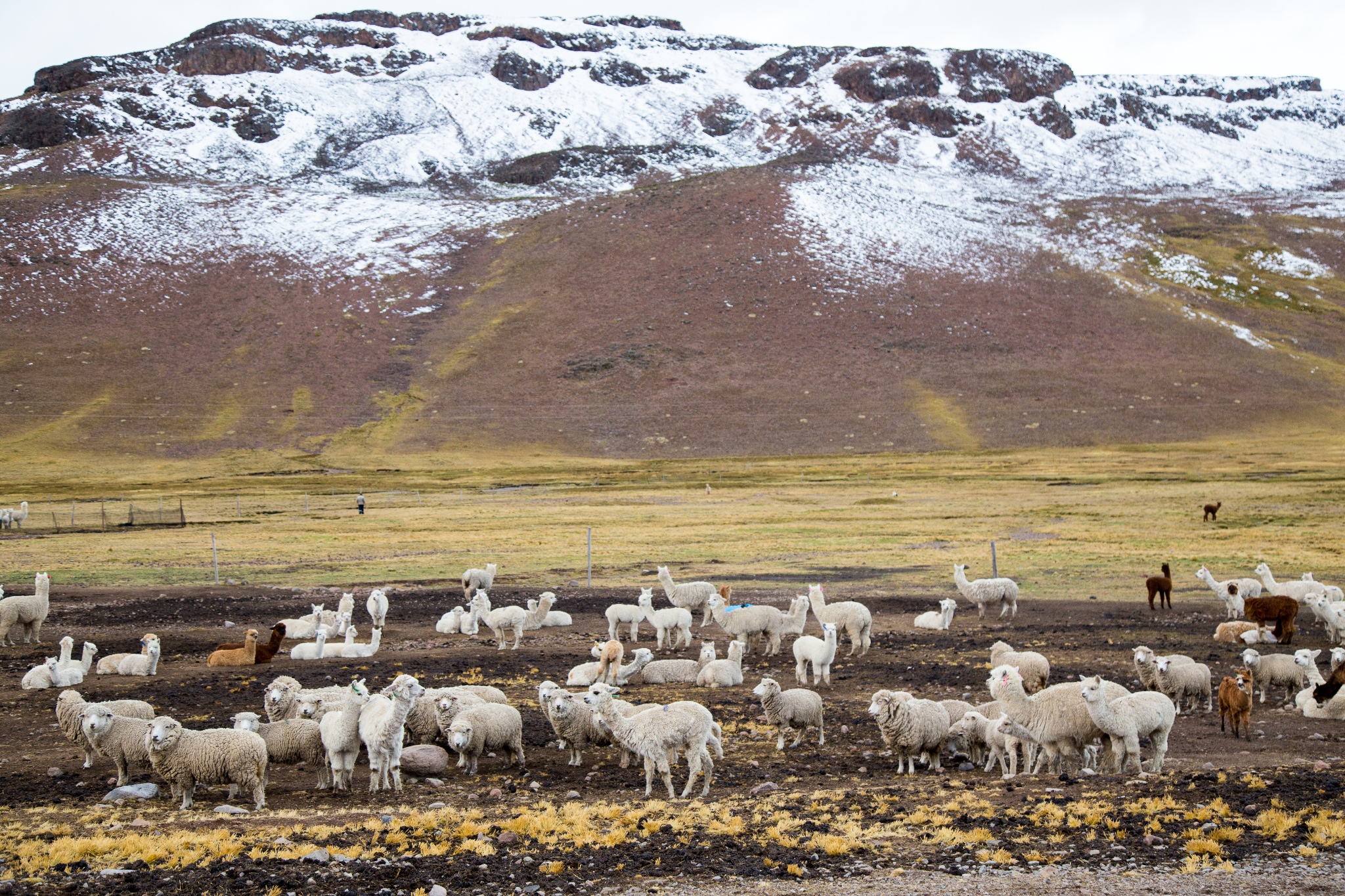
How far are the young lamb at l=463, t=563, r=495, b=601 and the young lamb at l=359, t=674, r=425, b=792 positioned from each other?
15.3 metres

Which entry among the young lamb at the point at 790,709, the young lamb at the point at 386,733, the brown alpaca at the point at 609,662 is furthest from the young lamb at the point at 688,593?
the young lamb at the point at 386,733

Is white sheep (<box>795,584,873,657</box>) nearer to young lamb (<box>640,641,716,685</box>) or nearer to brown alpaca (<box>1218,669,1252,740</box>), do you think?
young lamb (<box>640,641,716,685</box>)

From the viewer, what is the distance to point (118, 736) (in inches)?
495

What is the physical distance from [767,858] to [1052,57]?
213782 mm

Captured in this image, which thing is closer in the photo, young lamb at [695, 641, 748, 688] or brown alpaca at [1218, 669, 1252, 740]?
brown alpaca at [1218, 669, 1252, 740]

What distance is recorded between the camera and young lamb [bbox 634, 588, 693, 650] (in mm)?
21031

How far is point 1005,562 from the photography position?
33719 mm

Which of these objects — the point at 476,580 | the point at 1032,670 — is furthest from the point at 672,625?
the point at 476,580

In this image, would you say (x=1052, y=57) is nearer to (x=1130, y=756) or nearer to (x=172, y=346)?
(x=172, y=346)

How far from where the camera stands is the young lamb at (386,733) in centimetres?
1216

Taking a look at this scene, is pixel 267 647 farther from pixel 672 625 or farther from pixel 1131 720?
pixel 1131 720

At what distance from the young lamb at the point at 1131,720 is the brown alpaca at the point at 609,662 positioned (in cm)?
737

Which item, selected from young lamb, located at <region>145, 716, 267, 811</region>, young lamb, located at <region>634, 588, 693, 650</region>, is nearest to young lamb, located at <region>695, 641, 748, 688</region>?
young lamb, located at <region>634, 588, 693, 650</region>

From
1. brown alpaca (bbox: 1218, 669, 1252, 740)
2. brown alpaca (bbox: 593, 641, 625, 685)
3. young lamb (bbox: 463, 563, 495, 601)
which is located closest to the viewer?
brown alpaca (bbox: 1218, 669, 1252, 740)
